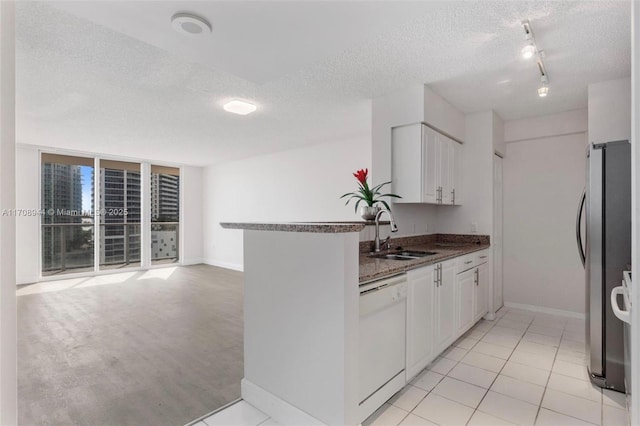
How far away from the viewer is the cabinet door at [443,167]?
353 cm

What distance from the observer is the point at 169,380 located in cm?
246

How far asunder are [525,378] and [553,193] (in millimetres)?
2565

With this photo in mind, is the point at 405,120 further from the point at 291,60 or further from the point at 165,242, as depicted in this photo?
the point at 165,242

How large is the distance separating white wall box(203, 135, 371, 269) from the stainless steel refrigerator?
3.19m

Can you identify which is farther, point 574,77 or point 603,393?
point 574,77

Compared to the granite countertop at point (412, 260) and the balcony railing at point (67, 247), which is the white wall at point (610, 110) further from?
the balcony railing at point (67, 247)

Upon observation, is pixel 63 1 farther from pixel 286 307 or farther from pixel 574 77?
pixel 574 77

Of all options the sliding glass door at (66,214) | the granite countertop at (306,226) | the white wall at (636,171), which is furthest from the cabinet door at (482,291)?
the sliding glass door at (66,214)

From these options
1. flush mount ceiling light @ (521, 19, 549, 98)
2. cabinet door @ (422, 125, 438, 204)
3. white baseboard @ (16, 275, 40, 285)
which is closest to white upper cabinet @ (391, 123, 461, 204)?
cabinet door @ (422, 125, 438, 204)

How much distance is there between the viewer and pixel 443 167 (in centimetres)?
364

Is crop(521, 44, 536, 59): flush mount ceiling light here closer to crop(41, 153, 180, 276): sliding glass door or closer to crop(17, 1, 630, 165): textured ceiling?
crop(17, 1, 630, 165): textured ceiling

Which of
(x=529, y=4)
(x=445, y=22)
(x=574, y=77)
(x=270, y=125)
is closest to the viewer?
(x=529, y=4)

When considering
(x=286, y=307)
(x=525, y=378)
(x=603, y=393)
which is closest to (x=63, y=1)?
(x=286, y=307)

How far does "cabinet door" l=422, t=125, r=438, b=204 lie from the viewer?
10.6ft
